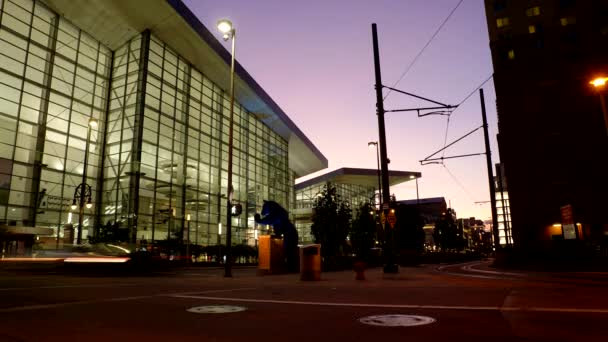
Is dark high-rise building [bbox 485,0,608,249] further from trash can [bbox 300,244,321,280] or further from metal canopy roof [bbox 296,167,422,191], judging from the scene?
metal canopy roof [bbox 296,167,422,191]

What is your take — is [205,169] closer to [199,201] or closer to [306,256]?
[199,201]

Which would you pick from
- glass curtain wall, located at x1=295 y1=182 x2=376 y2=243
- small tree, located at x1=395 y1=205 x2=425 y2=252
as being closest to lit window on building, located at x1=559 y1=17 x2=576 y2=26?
small tree, located at x1=395 y1=205 x2=425 y2=252

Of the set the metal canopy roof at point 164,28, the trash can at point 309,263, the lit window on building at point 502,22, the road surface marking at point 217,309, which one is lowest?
the road surface marking at point 217,309

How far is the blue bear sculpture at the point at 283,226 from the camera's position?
72.3 ft

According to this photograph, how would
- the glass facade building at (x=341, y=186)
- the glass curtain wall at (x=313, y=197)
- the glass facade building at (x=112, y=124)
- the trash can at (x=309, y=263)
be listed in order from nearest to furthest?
the trash can at (x=309, y=263) < the glass facade building at (x=112, y=124) < the glass facade building at (x=341, y=186) < the glass curtain wall at (x=313, y=197)

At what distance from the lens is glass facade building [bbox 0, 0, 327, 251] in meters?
36.8

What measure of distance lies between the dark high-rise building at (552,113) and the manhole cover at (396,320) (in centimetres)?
4215

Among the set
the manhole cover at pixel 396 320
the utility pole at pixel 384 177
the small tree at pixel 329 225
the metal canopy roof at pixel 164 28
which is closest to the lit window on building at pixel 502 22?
the metal canopy roof at pixel 164 28

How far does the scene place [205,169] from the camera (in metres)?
51.3

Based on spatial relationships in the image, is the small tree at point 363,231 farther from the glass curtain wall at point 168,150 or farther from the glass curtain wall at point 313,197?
the glass curtain wall at point 313,197

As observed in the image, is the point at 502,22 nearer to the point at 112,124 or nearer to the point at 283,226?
the point at 283,226

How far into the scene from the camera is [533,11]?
50688mm

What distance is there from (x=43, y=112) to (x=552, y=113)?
51581 millimetres

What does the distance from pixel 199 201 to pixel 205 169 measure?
418cm
